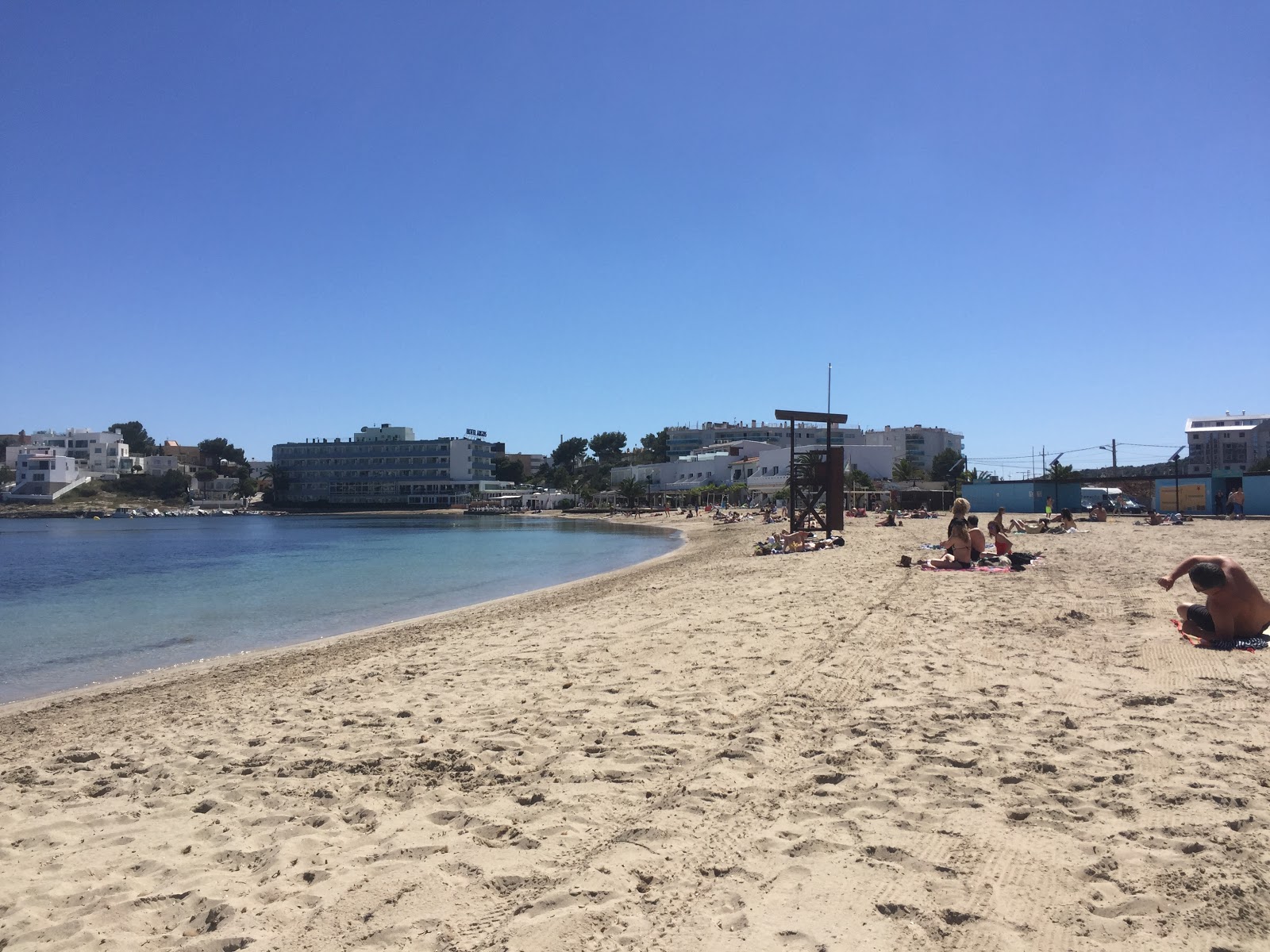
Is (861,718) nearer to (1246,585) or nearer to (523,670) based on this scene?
(523,670)

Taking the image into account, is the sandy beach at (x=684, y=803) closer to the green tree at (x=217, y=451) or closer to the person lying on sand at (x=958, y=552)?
the person lying on sand at (x=958, y=552)

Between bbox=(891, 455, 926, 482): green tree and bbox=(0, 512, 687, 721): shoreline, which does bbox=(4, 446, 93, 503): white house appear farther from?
bbox=(0, 512, 687, 721): shoreline

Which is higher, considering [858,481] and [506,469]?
[506,469]

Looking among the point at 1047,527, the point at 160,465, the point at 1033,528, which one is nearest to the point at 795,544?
the point at 1047,527

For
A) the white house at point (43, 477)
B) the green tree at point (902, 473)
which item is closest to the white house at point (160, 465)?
the white house at point (43, 477)

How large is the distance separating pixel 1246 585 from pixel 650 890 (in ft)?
21.8

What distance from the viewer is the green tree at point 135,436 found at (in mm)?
166500

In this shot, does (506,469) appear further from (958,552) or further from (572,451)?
(958,552)

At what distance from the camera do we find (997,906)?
2.85m

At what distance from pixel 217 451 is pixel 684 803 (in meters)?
172

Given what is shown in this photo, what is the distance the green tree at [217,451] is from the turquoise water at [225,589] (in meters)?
109

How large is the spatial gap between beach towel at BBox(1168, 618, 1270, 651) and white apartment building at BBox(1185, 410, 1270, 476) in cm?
8608

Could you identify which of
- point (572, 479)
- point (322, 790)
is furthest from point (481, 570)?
point (572, 479)

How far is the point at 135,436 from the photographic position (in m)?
173
